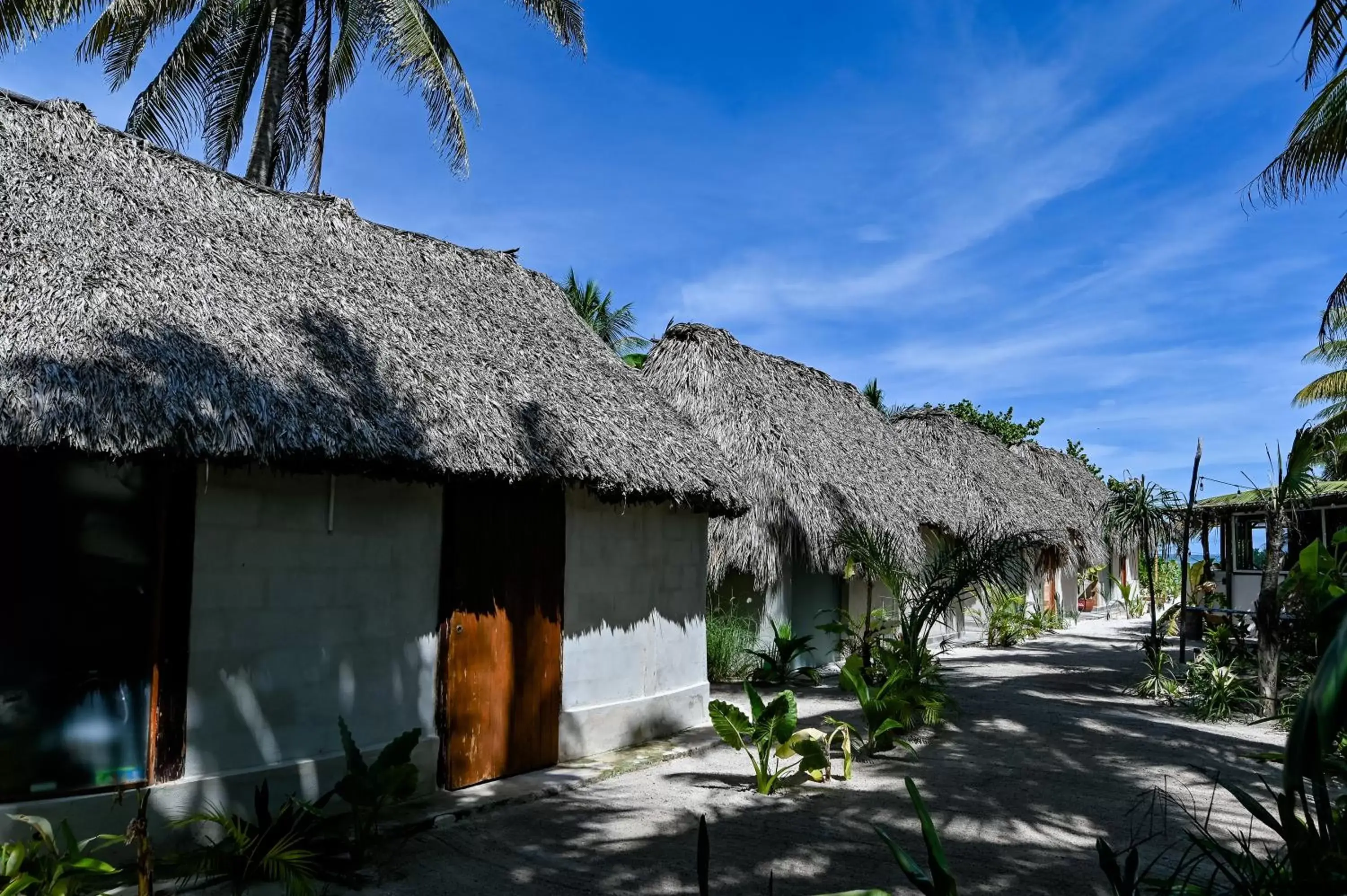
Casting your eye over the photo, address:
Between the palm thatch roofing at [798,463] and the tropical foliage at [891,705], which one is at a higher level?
the palm thatch roofing at [798,463]

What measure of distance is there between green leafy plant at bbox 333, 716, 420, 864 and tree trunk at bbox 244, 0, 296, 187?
10.4 meters

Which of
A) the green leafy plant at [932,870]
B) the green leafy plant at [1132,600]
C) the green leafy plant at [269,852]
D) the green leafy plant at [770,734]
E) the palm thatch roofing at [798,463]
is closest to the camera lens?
the green leafy plant at [932,870]

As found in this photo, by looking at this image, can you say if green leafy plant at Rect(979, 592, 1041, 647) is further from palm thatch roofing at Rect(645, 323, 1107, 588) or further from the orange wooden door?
the orange wooden door

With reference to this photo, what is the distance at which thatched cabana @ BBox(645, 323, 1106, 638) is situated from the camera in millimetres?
12156

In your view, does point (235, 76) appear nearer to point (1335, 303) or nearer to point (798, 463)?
point (798, 463)

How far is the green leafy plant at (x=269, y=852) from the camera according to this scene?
15.5ft

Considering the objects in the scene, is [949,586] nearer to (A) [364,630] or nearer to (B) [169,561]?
(A) [364,630]

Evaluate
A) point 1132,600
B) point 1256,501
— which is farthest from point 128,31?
point 1132,600

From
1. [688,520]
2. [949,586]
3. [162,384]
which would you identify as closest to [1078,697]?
[949,586]

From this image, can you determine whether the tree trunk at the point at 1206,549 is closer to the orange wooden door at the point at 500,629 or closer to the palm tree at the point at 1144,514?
the palm tree at the point at 1144,514

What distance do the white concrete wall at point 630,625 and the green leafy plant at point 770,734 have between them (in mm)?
1365

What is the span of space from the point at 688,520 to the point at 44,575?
18.2 ft

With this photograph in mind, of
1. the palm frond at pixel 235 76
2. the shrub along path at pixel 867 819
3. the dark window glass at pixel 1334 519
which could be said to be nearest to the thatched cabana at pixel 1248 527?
the dark window glass at pixel 1334 519

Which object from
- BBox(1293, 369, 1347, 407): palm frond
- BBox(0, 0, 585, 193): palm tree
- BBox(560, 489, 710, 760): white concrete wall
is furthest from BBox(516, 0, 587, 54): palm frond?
BBox(1293, 369, 1347, 407): palm frond
